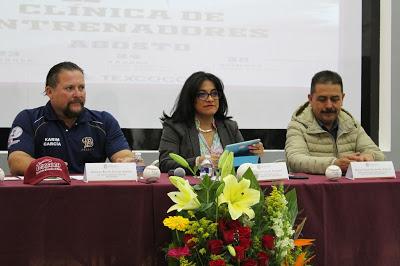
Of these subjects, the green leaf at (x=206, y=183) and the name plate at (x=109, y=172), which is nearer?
the green leaf at (x=206, y=183)

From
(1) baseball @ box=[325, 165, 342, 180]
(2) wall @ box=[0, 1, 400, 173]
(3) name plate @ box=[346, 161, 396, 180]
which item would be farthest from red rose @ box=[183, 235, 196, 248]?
(2) wall @ box=[0, 1, 400, 173]

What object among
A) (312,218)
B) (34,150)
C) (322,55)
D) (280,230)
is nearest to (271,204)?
(280,230)

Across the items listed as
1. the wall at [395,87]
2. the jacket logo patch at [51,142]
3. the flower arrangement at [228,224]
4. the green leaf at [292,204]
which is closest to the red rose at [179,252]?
the flower arrangement at [228,224]

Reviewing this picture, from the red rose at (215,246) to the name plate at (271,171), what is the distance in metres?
0.47

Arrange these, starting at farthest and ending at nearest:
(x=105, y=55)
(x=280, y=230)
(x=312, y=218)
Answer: (x=105, y=55), (x=312, y=218), (x=280, y=230)

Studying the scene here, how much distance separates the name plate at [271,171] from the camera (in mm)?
1987

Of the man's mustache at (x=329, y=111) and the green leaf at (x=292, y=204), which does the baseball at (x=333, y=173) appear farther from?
the man's mustache at (x=329, y=111)

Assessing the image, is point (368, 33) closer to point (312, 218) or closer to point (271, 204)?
point (312, 218)

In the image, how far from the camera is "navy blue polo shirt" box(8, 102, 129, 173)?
260 centimetres

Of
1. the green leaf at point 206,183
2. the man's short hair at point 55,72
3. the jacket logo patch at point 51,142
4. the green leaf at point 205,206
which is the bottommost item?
the green leaf at point 205,206

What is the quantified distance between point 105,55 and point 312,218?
212 centimetres

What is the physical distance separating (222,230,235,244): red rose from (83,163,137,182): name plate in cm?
52

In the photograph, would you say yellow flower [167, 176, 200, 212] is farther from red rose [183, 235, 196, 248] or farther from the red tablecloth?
the red tablecloth

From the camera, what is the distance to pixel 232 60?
12.7ft
